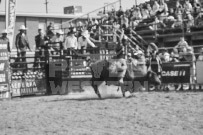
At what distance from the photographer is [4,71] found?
11938 mm

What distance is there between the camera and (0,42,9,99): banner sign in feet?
38.9

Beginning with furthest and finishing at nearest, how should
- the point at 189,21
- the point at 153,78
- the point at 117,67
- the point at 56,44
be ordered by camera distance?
the point at 189,21, the point at 56,44, the point at 153,78, the point at 117,67

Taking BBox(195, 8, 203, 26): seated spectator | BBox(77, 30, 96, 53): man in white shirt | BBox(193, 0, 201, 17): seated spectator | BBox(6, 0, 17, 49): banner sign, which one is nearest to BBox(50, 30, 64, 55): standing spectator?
BBox(77, 30, 96, 53): man in white shirt

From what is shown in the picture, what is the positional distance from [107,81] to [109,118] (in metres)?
3.87

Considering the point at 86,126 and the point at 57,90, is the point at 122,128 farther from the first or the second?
the point at 57,90

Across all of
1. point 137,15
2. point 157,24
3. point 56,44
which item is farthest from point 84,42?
point 137,15

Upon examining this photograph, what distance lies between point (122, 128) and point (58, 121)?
4.68ft

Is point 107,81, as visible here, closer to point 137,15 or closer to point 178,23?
point 178,23

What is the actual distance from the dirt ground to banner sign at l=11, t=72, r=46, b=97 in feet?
7.40

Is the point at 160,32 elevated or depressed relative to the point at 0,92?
elevated

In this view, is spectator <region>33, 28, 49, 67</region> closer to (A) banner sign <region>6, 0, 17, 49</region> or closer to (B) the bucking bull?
(A) banner sign <region>6, 0, 17, 49</region>

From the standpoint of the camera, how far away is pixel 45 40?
1488cm

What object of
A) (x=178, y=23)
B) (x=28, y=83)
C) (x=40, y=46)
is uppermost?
(x=178, y=23)

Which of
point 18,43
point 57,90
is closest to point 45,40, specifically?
point 18,43
